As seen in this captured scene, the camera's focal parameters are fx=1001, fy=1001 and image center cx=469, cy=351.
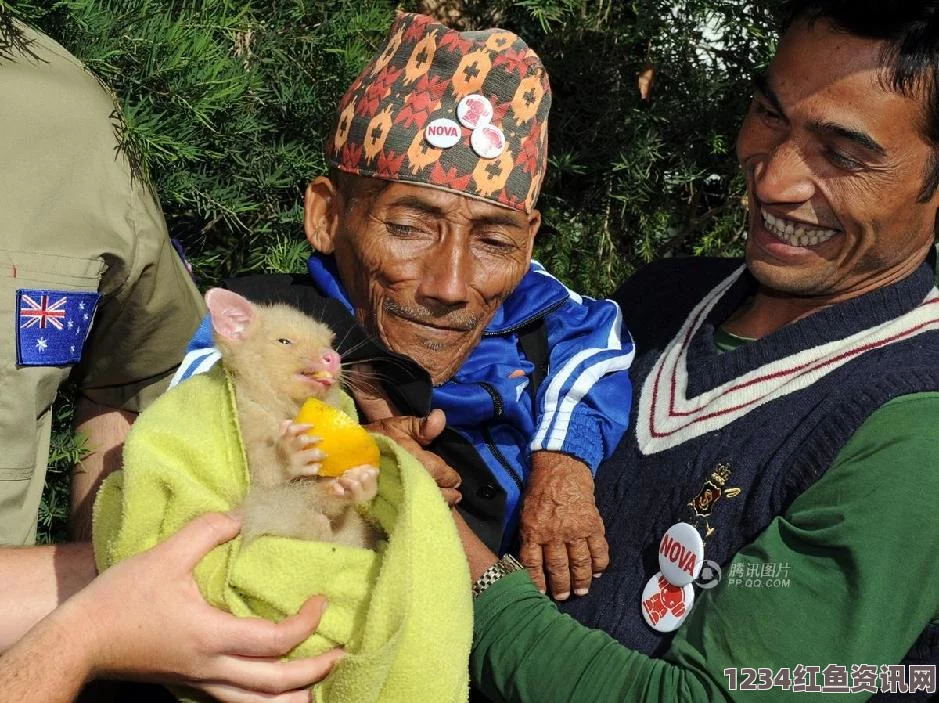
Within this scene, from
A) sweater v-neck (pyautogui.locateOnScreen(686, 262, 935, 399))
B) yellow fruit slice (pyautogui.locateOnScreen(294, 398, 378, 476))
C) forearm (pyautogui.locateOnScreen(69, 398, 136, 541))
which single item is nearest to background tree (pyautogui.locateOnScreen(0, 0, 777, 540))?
forearm (pyautogui.locateOnScreen(69, 398, 136, 541))

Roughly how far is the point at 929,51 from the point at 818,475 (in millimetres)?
1010

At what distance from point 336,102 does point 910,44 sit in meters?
1.94

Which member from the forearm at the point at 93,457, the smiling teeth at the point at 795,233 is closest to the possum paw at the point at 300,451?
the forearm at the point at 93,457

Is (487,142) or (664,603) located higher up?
(487,142)

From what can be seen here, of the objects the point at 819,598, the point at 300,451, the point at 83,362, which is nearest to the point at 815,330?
the point at 819,598

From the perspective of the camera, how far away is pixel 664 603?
2.36 metres

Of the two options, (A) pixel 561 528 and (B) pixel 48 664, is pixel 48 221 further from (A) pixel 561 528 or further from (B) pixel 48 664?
(A) pixel 561 528

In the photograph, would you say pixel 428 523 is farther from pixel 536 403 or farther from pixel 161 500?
pixel 536 403

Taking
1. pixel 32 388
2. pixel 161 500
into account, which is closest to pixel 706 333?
pixel 161 500

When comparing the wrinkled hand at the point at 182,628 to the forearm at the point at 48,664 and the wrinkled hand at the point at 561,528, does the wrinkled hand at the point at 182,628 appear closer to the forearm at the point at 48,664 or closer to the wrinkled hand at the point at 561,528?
the forearm at the point at 48,664

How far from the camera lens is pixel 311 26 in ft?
11.8

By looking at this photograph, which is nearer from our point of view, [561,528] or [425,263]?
[561,528]

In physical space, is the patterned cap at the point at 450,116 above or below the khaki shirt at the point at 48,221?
above

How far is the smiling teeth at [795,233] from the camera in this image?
2520 millimetres
